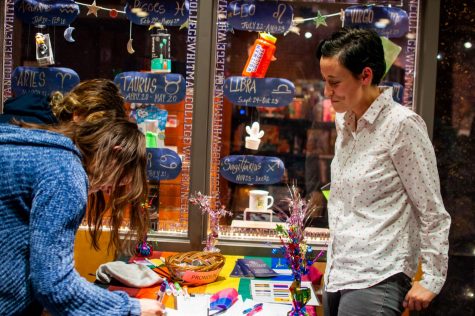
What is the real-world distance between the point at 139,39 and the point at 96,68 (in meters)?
0.32

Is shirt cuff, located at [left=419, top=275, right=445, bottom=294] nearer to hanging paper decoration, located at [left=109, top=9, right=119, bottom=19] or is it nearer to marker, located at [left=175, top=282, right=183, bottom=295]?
marker, located at [left=175, top=282, right=183, bottom=295]

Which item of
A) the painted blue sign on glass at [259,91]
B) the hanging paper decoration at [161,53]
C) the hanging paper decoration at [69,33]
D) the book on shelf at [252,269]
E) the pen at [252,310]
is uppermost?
the hanging paper decoration at [69,33]

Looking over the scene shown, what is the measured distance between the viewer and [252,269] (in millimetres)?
2559

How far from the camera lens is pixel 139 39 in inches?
121

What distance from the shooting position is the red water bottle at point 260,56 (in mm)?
2994

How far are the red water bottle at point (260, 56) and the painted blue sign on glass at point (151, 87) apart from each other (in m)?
0.40

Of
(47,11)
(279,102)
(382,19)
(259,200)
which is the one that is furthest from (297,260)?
(47,11)

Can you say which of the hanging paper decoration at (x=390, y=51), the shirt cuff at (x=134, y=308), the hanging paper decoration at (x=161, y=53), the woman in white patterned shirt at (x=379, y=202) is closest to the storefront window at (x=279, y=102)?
the hanging paper decoration at (x=390, y=51)

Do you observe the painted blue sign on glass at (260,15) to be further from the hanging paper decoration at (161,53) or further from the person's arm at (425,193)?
the person's arm at (425,193)

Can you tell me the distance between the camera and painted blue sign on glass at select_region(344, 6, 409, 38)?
9.72 feet

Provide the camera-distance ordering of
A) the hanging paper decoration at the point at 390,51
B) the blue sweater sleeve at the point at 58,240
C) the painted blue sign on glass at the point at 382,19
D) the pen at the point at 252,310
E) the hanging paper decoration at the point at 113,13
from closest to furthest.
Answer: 1. the blue sweater sleeve at the point at 58,240
2. the pen at the point at 252,310
3. the hanging paper decoration at the point at 390,51
4. the painted blue sign on glass at the point at 382,19
5. the hanging paper decoration at the point at 113,13

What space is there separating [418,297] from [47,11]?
2.61 metres

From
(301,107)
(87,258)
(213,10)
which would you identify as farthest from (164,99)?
(87,258)

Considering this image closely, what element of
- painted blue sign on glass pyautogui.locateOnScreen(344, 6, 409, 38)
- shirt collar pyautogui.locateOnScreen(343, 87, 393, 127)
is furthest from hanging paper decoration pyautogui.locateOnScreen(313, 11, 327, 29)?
shirt collar pyautogui.locateOnScreen(343, 87, 393, 127)
